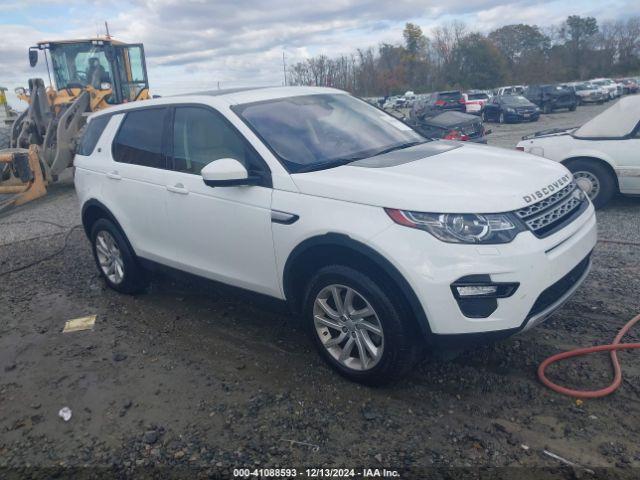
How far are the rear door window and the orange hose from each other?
4523mm

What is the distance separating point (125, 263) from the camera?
5.27 m

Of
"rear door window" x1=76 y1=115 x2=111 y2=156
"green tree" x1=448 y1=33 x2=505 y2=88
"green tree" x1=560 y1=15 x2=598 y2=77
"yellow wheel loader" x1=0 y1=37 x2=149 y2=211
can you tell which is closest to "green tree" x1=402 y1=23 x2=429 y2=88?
"green tree" x1=448 y1=33 x2=505 y2=88

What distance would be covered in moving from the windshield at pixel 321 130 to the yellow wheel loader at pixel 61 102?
8.73 metres

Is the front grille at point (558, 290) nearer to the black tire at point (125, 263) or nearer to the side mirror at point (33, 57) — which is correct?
the black tire at point (125, 263)

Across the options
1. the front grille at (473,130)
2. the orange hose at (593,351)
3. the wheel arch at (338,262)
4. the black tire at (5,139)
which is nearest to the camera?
the wheel arch at (338,262)

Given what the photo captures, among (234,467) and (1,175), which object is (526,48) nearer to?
(1,175)

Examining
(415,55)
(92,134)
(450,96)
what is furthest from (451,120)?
(415,55)

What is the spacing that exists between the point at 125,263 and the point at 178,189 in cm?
135

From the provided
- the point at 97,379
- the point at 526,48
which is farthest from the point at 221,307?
the point at 526,48

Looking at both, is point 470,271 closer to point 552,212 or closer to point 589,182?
point 552,212

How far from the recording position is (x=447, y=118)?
471 inches

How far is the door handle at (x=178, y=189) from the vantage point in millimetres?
4285

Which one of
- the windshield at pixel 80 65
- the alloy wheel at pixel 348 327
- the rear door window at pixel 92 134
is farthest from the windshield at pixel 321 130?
the windshield at pixel 80 65

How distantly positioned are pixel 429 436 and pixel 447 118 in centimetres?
992
